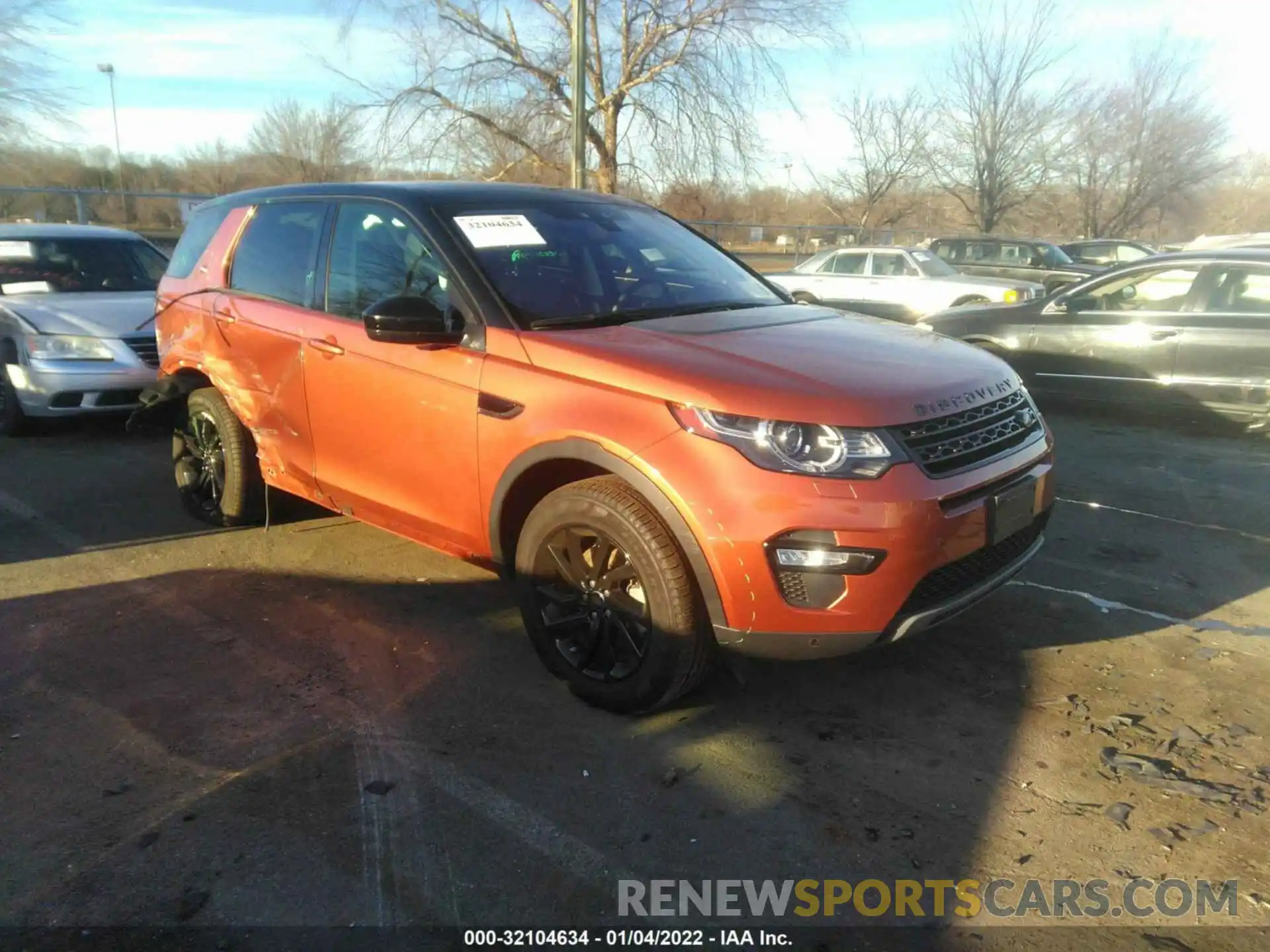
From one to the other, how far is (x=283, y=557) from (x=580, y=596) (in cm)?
221

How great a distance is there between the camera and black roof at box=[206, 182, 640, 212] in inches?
154

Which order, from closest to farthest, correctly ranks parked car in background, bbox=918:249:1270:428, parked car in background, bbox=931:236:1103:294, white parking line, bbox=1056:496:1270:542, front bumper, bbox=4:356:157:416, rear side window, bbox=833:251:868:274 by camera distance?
white parking line, bbox=1056:496:1270:542, front bumper, bbox=4:356:157:416, parked car in background, bbox=918:249:1270:428, rear side window, bbox=833:251:868:274, parked car in background, bbox=931:236:1103:294

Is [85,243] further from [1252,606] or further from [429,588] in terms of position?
[1252,606]

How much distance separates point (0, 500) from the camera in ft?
19.0

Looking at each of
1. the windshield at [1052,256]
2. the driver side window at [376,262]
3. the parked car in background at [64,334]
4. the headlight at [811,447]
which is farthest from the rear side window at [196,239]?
the windshield at [1052,256]

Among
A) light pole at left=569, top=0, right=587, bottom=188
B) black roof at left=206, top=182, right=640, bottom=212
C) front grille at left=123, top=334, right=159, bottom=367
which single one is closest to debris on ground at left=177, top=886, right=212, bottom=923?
black roof at left=206, top=182, right=640, bottom=212

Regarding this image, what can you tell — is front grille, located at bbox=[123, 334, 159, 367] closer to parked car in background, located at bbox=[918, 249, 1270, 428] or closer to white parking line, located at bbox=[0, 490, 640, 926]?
white parking line, located at bbox=[0, 490, 640, 926]

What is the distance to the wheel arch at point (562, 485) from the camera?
287 cm

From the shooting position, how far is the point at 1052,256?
62.2 feet

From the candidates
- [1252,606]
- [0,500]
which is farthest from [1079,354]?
[0,500]

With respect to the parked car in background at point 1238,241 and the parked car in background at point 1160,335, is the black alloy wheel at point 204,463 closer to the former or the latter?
the parked car in background at point 1160,335

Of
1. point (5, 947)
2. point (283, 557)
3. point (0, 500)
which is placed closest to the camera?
point (5, 947)

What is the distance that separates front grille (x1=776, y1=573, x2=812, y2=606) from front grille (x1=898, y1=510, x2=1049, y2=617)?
1.05ft

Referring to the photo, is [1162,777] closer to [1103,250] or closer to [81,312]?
[81,312]
